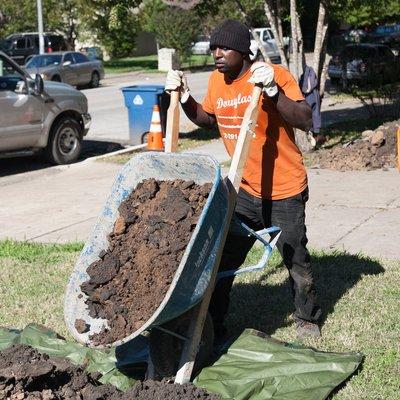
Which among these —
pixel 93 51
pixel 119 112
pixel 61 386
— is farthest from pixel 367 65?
pixel 93 51

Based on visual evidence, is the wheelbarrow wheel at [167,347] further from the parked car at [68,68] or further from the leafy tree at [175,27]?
the leafy tree at [175,27]

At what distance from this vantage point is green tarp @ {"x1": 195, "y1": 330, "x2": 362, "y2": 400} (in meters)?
4.54

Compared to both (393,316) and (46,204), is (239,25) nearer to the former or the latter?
(393,316)

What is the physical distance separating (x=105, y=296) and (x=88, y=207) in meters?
5.84

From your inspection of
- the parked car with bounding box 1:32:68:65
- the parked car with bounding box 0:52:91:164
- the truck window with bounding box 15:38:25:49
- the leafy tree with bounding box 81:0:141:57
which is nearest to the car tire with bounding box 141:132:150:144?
the parked car with bounding box 0:52:91:164

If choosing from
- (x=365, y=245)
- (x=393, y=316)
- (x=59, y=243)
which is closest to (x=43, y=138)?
(x=59, y=243)

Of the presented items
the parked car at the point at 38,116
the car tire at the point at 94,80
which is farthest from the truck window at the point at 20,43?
the parked car at the point at 38,116

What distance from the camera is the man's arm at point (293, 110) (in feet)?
15.7

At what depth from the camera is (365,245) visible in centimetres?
786

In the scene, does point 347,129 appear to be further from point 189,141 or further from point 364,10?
point 364,10

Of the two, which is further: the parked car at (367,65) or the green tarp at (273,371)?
the parked car at (367,65)

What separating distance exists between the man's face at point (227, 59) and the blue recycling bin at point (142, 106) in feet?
33.3

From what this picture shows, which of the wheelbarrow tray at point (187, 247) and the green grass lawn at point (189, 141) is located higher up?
the wheelbarrow tray at point (187, 247)

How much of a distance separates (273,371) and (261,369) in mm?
69
